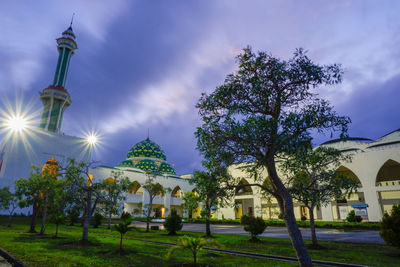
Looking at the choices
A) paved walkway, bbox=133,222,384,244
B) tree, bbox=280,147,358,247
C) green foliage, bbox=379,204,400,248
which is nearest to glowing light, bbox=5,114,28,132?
paved walkway, bbox=133,222,384,244

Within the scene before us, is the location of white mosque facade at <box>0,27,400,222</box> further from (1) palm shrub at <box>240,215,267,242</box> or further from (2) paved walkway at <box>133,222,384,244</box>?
(1) palm shrub at <box>240,215,267,242</box>

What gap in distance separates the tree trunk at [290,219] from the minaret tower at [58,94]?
156 ft

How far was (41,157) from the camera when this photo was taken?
129 feet

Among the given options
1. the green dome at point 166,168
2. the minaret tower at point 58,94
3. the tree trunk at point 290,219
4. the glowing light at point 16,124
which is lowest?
the tree trunk at point 290,219

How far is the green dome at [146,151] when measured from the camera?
6544cm

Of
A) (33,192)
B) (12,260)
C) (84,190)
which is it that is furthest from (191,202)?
(33,192)

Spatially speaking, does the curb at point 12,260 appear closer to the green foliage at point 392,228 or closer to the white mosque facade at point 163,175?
the green foliage at point 392,228

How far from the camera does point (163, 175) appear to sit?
2206 inches

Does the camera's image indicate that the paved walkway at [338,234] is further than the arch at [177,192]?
No

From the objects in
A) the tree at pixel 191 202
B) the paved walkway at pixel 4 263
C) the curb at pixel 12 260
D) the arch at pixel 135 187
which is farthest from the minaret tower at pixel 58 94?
the paved walkway at pixel 4 263

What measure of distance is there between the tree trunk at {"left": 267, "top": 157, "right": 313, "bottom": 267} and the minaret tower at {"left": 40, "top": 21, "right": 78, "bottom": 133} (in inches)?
1876

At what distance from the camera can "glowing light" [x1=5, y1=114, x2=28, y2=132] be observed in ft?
125

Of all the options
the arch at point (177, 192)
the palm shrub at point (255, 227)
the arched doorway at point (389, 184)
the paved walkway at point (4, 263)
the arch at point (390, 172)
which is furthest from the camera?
the arch at point (177, 192)

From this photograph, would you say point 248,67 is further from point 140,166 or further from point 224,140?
point 140,166
